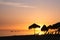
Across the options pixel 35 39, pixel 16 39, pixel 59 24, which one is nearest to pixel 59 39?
pixel 35 39

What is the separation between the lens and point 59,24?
96.8 ft

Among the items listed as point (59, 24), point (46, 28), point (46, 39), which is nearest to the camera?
point (46, 39)

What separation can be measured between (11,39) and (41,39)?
3.30 m

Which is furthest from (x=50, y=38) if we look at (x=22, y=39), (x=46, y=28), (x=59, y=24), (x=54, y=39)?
(x=46, y=28)

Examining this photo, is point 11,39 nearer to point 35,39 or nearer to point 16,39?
point 16,39

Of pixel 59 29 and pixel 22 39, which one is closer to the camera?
pixel 22 39

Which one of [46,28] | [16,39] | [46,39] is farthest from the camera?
[46,28]

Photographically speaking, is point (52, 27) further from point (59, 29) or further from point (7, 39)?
point (7, 39)

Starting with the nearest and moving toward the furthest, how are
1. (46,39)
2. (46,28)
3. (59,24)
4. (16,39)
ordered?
(46,39)
(16,39)
(59,24)
(46,28)

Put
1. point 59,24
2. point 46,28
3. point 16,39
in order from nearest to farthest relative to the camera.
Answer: point 16,39, point 59,24, point 46,28

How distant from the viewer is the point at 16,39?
22375mm

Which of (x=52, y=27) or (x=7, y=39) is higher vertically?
(x=52, y=27)

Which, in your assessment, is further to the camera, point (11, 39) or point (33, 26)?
point (33, 26)

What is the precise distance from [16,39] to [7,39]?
863 mm
